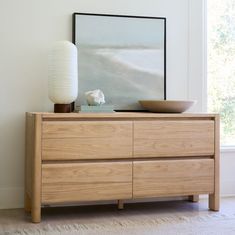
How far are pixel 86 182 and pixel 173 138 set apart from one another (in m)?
0.71

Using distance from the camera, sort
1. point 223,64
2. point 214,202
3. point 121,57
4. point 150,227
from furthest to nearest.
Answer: point 223,64, point 121,57, point 214,202, point 150,227

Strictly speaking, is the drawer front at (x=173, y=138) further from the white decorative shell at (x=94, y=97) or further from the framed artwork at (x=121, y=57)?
the framed artwork at (x=121, y=57)

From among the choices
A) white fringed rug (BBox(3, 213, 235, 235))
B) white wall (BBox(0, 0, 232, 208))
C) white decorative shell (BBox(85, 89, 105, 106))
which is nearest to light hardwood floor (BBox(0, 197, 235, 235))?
white fringed rug (BBox(3, 213, 235, 235))

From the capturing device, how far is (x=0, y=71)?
3160 mm

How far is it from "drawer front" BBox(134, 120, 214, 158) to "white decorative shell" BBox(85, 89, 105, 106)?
0.33 metres

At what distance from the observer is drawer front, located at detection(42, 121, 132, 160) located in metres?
2.76

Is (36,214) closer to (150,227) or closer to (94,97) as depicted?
(150,227)

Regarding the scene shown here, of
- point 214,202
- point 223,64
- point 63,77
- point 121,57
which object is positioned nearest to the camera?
point 63,77

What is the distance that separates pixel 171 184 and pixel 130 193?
0.32 m

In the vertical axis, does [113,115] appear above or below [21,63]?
below

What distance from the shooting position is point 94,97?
9.86 ft

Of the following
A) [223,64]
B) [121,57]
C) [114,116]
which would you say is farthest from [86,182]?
[223,64]

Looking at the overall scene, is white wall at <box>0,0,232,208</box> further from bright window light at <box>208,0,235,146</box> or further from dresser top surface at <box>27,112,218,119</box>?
bright window light at <box>208,0,235,146</box>

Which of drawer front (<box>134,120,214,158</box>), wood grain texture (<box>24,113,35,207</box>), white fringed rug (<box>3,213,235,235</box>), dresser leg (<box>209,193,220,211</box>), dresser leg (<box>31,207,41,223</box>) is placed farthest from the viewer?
dresser leg (<box>209,193,220,211</box>)
